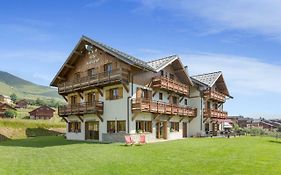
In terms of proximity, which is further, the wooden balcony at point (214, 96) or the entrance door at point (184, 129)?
the wooden balcony at point (214, 96)

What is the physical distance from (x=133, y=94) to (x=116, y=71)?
2.87 m

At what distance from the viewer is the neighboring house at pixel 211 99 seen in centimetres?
4162

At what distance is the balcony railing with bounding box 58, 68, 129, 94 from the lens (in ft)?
96.3

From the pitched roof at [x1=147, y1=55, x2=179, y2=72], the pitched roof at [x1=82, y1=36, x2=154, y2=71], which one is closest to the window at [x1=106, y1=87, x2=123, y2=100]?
the pitched roof at [x1=82, y1=36, x2=154, y2=71]

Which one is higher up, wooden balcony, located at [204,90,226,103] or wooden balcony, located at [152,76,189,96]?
wooden balcony, located at [152,76,189,96]

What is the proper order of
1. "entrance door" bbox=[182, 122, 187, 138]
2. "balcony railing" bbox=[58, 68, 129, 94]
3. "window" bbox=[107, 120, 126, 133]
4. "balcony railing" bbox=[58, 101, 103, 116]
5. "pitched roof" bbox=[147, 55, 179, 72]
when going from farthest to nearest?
"entrance door" bbox=[182, 122, 187, 138]
"pitched roof" bbox=[147, 55, 179, 72]
"balcony railing" bbox=[58, 101, 103, 116]
"window" bbox=[107, 120, 126, 133]
"balcony railing" bbox=[58, 68, 129, 94]

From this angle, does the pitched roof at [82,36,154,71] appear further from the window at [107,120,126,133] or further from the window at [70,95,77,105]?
the window at [70,95,77,105]

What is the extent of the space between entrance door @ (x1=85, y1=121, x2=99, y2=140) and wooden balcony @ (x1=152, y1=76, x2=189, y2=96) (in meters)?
7.83

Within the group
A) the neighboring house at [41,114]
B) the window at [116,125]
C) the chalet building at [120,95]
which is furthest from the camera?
the neighboring house at [41,114]

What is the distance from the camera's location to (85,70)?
3534cm

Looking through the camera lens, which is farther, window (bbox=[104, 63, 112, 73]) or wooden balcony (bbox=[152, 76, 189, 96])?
wooden balcony (bbox=[152, 76, 189, 96])

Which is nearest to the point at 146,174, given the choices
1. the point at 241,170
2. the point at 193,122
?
the point at 241,170

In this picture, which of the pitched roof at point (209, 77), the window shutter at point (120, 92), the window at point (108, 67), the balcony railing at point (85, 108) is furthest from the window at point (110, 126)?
the pitched roof at point (209, 77)

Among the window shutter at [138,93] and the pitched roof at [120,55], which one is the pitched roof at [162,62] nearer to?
the pitched roof at [120,55]
